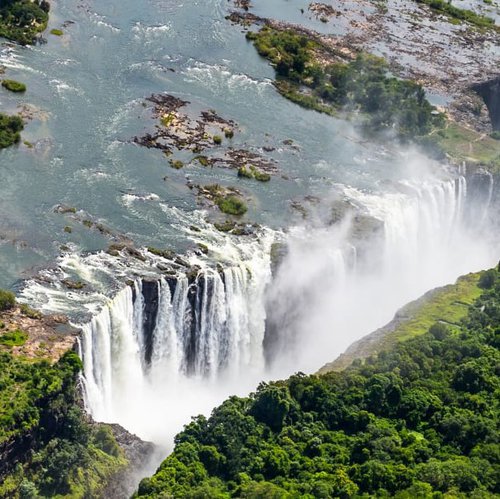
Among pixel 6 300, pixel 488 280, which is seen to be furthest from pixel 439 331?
pixel 6 300

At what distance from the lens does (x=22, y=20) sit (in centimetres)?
8275

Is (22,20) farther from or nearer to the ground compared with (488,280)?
farther from the ground

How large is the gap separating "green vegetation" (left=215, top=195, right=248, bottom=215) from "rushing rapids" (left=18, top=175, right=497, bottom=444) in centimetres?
232

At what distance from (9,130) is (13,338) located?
23.3 metres

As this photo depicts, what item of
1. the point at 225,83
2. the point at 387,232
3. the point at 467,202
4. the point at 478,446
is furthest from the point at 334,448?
the point at 225,83

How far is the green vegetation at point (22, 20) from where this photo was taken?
3179 inches

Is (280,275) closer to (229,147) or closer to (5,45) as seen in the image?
(229,147)

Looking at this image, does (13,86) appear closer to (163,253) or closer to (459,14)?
(163,253)

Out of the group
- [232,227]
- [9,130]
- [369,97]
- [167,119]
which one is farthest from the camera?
[369,97]

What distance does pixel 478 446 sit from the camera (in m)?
48.8

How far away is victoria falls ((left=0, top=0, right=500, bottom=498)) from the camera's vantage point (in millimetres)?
46719

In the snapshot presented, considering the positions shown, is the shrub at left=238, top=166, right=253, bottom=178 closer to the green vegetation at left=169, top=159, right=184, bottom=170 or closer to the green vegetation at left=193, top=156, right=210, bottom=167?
the green vegetation at left=193, top=156, right=210, bottom=167

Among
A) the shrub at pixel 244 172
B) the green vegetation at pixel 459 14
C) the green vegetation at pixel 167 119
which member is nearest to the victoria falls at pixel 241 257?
the shrub at pixel 244 172

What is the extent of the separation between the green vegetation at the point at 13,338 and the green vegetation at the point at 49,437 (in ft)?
3.60
